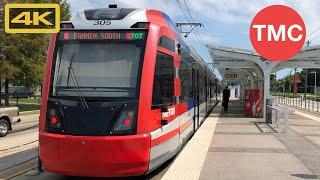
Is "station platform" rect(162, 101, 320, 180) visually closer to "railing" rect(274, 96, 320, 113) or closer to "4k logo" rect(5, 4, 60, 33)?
"4k logo" rect(5, 4, 60, 33)

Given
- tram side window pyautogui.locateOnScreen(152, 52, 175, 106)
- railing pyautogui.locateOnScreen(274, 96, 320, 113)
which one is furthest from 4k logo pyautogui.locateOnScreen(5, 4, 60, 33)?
railing pyautogui.locateOnScreen(274, 96, 320, 113)

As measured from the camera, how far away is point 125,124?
8.95 metres

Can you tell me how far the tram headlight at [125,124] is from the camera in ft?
29.2

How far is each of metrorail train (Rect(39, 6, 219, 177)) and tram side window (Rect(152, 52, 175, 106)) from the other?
0.02 m

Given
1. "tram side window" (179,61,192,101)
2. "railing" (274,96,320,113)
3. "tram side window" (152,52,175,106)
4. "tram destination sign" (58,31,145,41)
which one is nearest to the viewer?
"tram destination sign" (58,31,145,41)

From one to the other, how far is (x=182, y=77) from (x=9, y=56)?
2883cm

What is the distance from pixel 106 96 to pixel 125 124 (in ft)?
1.98

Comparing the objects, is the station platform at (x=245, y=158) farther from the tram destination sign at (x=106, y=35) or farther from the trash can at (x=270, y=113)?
the trash can at (x=270, y=113)

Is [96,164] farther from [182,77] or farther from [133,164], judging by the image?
[182,77]

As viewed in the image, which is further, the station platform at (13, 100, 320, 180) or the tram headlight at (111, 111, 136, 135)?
the station platform at (13, 100, 320, 180)

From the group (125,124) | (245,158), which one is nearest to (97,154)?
(125,124)

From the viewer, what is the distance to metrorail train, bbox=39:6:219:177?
8.85 meters

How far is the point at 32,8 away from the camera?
9156mm

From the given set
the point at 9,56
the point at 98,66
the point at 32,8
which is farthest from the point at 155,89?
the point at 9,56
